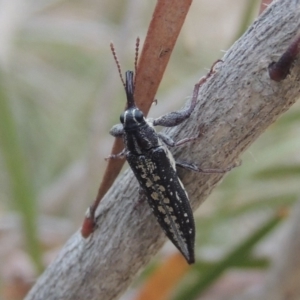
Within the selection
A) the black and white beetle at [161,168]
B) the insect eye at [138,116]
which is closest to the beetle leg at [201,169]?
the black and white beetle at [161,168]

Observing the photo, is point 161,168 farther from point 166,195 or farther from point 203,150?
point 203,150

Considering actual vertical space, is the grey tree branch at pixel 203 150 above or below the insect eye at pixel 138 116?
below

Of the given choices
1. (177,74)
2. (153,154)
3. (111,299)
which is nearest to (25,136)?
(177,74)

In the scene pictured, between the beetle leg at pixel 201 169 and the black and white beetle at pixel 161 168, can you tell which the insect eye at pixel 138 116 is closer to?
the black and white beetle at pixel 161 168

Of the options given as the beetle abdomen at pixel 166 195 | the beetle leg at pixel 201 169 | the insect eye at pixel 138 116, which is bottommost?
the beetle leg at pixel 201 169

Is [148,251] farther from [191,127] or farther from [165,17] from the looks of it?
[165,17]

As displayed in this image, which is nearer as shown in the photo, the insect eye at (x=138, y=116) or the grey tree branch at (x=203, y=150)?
the grey tree branch at (x=203, y=150)
